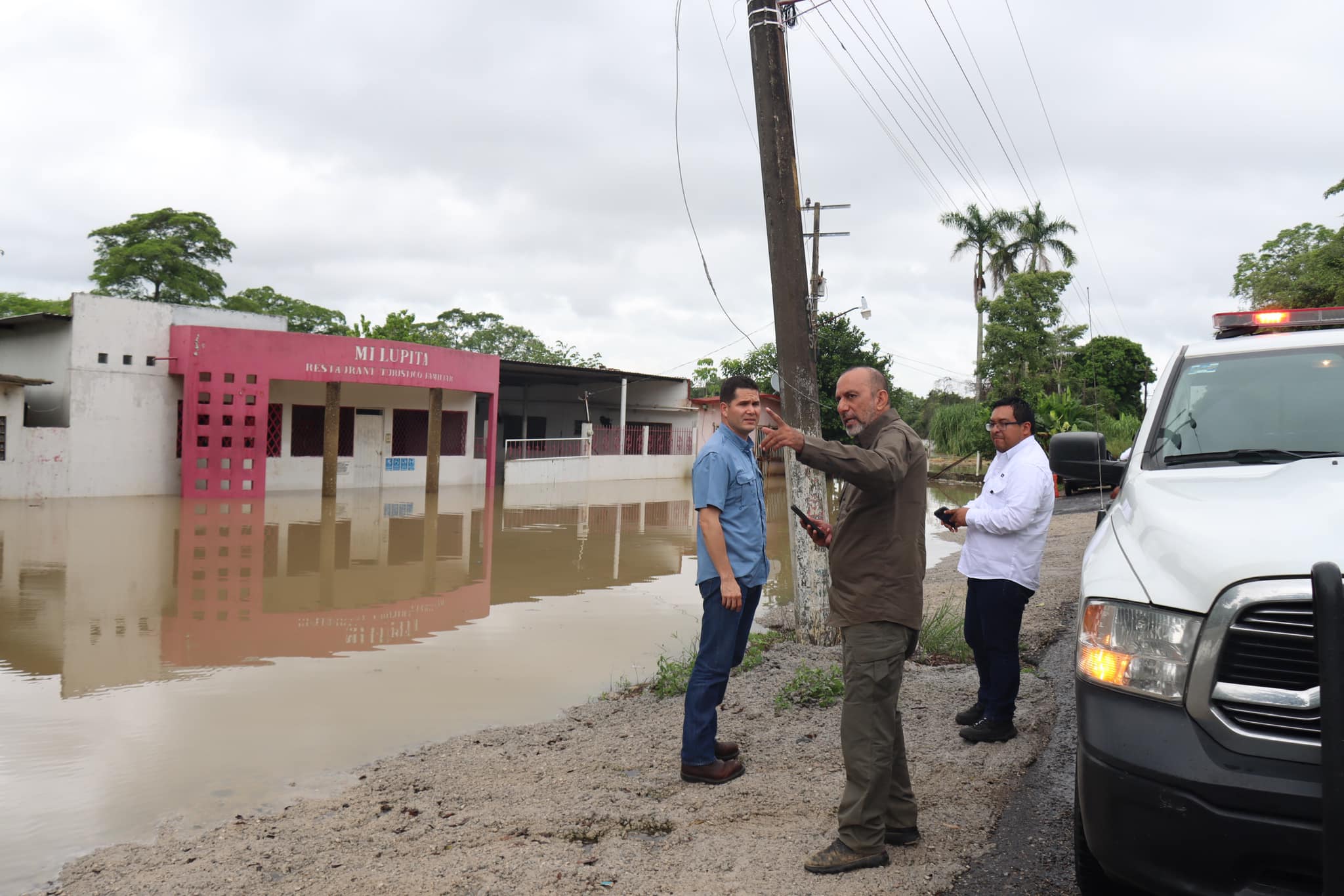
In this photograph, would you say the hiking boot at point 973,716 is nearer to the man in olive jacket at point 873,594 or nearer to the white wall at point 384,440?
the man in olive jacket at point 873,594

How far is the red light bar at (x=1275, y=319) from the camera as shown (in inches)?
196

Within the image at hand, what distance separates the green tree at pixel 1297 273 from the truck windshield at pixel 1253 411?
42.6 ft

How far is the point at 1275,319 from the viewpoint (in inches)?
195

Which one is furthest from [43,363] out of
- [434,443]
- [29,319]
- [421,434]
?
[421,434]

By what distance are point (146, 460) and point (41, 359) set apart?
349cm

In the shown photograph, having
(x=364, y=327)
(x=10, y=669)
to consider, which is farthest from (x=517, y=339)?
(x=10, y=669)

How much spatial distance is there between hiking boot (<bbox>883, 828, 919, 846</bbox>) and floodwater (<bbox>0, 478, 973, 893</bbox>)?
5.01 ft

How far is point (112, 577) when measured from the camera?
1071 centimetres

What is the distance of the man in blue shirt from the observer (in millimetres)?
4184

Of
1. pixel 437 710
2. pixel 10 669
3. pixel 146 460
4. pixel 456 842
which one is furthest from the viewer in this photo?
pixel 146 460

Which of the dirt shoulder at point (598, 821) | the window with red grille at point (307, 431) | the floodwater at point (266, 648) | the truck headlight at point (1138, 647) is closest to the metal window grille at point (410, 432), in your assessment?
the window with red grille at point (307, 431)

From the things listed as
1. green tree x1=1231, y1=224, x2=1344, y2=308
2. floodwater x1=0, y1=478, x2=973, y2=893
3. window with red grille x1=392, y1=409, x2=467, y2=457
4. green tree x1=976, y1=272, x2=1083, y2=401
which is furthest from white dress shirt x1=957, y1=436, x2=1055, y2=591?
green tree x1=976, y1=272, x2=1083, y2=401

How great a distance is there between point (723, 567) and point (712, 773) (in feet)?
3.10

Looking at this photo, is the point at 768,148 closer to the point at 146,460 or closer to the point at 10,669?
the point at 10,669
